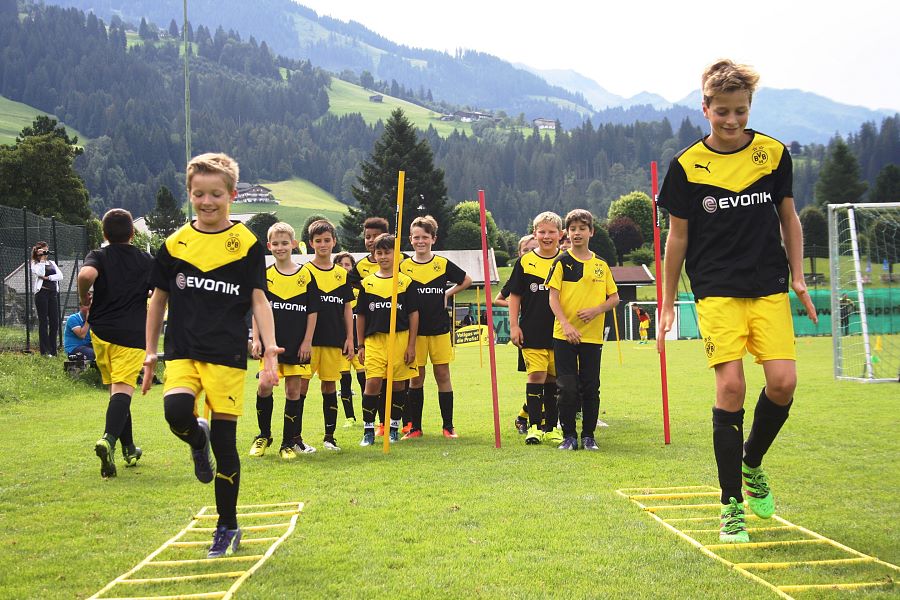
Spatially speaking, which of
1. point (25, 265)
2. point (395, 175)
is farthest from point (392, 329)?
point (395, 175)

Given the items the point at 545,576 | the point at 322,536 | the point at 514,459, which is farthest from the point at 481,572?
the point at 514,459

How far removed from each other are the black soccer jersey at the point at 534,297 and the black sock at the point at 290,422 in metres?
2.47

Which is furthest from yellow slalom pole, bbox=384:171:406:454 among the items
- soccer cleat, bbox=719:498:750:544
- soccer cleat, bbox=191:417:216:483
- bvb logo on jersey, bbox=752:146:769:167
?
soccer cleat, bbox=719:498:750:544

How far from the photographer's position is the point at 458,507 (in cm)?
598

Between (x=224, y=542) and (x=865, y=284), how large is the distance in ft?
69.6

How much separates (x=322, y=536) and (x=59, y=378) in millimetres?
13365

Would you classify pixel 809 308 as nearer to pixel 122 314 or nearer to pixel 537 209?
pixel 122 314

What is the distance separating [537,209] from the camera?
186 m

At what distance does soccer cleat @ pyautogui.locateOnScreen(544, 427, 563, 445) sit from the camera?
932cm

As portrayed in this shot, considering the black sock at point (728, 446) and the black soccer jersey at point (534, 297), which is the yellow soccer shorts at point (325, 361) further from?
the black sock at point (728, 446)

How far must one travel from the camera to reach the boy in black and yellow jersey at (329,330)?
9477mm

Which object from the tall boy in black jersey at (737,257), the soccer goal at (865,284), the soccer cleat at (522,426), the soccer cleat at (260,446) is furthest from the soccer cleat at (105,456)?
the soccer goal at (865,284)

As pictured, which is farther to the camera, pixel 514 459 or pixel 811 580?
pixel 514 459

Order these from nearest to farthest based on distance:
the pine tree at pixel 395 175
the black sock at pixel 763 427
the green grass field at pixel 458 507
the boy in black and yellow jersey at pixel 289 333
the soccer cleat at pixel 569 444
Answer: the green grass field at pixel 458 507
the black sock at pixel 763 427
the soccer cleat at pixel 569 444
the boy in black and yellow jersey at pixel 289 333
the pine tree at pixel 395 175
